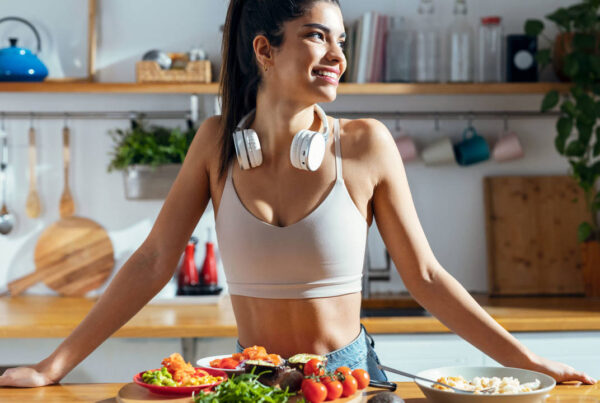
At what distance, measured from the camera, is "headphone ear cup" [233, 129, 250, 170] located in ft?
4.74

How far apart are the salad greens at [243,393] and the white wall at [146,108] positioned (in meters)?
2.01

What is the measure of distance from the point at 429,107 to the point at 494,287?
31.0 inches

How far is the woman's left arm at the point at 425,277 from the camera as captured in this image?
129 cm

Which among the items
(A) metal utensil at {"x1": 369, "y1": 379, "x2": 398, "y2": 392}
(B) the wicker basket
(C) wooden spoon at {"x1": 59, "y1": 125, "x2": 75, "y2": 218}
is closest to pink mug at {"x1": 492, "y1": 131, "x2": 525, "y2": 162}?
(B) the wicker basket

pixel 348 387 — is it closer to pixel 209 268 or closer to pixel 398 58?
pixel 209 268

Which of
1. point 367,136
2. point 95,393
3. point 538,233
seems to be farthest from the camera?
point 538,233

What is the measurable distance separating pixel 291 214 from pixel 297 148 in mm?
135

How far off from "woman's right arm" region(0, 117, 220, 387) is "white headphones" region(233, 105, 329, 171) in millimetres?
77

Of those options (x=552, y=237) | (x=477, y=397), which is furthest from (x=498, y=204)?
(x=477, y=397)

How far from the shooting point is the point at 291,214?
144cm

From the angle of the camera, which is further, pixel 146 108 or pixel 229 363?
pixel 146 108

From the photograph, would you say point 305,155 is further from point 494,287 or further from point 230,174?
point 494,287

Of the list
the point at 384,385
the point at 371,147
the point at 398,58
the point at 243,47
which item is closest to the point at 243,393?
the point at 384,385

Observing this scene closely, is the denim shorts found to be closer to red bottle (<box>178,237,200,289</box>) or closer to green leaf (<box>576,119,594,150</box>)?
red bottle (<box>178,237,200,289</box>)
